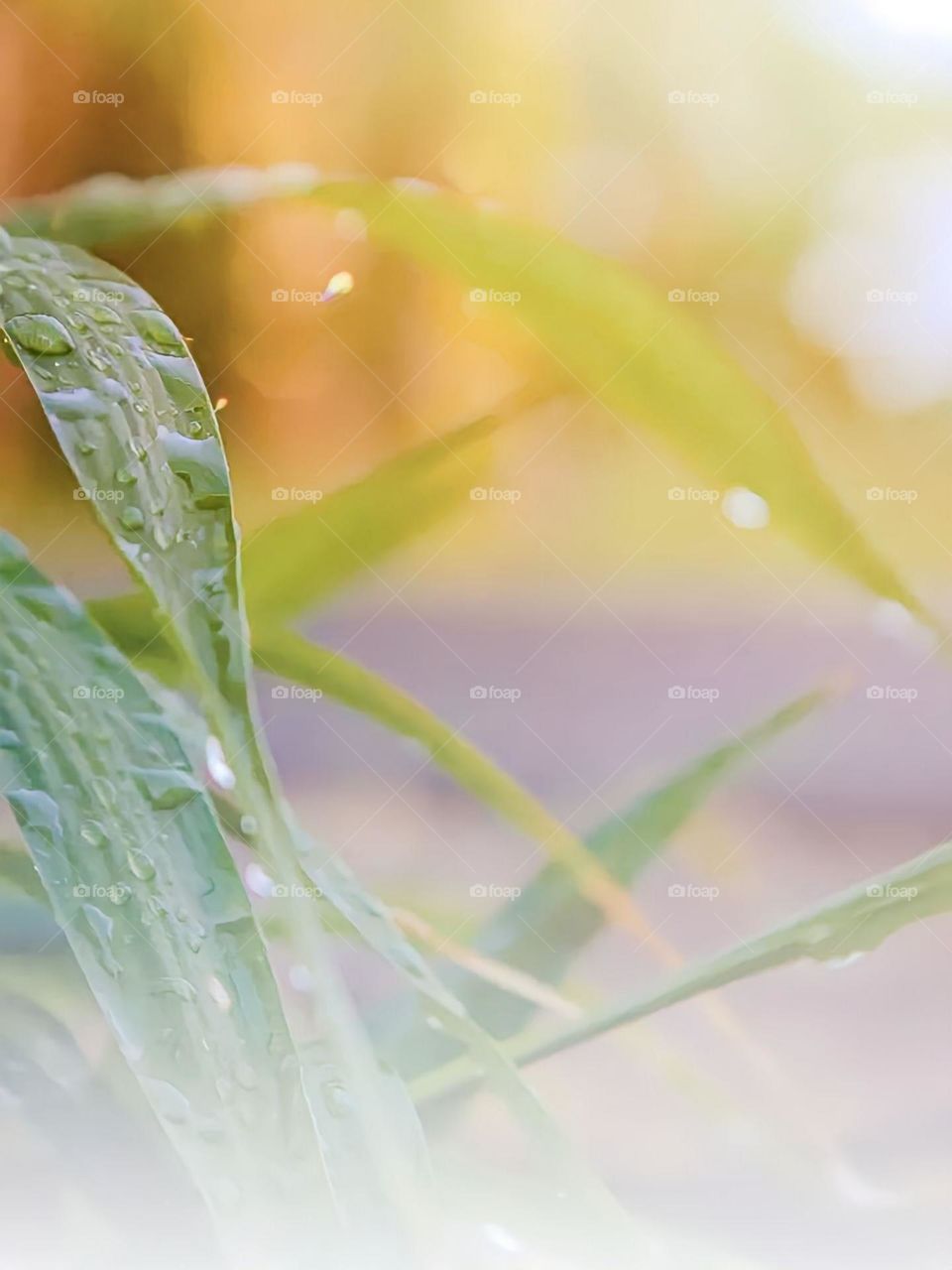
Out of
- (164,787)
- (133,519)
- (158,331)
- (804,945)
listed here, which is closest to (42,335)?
(158,331)

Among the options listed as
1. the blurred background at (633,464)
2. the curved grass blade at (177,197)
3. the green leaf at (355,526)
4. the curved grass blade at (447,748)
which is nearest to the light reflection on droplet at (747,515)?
the blurred background at (633,464)

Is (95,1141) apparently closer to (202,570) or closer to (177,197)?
(202,570)

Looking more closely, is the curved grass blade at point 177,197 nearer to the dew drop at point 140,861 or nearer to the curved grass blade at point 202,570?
the curved grass blade at point 202,570

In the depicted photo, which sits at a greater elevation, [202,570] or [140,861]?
[202,570]

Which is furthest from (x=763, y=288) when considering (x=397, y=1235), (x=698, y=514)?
(x=397, y=1235)

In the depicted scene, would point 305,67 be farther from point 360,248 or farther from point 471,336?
point 471,336
